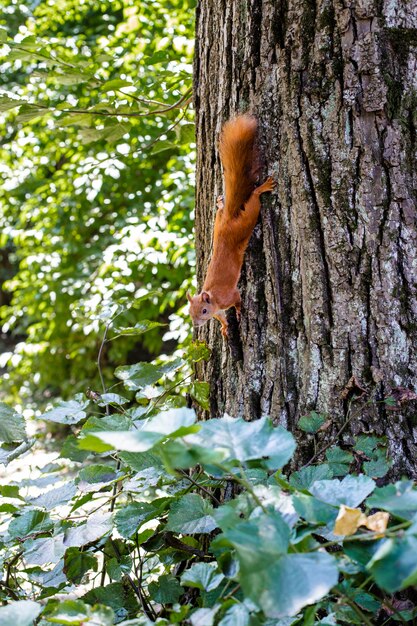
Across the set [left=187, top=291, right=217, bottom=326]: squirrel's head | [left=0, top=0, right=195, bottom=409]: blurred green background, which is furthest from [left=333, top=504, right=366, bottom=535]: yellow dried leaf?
[left=0, top=0, right=195, bottom=409]: blurred green background

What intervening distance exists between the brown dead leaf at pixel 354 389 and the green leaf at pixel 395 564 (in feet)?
1.60

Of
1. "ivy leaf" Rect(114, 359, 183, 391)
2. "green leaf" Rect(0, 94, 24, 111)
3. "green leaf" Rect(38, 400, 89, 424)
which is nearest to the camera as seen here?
"green leaf" Rect(38, 400, 89, 424)

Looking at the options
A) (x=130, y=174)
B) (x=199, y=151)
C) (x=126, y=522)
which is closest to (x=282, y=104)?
(x=199, y=151)

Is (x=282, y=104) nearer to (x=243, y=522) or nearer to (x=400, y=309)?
(x=400, y=309)

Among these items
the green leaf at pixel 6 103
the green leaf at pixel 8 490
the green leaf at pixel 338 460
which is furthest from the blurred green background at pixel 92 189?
the green leaf at pixel 338 460

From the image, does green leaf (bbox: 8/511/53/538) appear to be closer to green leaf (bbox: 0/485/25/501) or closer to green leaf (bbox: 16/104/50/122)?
green leaf (bbox: 0/485/25/501)

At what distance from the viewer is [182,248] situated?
2754 mm

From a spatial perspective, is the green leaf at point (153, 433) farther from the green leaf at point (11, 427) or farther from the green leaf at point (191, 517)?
the green leaf at point (11, 427)

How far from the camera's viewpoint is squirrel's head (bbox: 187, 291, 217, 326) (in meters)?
1.40

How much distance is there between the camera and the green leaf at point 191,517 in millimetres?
988

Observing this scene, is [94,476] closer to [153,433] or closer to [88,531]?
[88,531]

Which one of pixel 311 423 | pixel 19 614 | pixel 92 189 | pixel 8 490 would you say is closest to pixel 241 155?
pixel 311 423

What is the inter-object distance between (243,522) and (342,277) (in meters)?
0.56

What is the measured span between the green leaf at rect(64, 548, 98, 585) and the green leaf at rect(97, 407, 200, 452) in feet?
1.70
